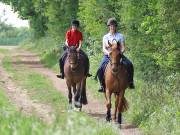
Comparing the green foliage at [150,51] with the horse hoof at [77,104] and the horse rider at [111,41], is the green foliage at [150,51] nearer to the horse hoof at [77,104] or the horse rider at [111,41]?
the horse rider at [111,41]

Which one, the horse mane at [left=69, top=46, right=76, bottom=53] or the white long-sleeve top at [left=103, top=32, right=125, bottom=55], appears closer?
the white long-sleeve top at [left=103, top=32, right=125, bottom=55]

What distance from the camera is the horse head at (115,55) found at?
1295cm

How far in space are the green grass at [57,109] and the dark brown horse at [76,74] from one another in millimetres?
513

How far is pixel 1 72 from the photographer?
1170 inches

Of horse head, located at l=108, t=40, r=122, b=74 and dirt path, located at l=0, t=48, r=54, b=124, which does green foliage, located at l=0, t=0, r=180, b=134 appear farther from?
dirt path, located at l=0, t=48, r=54, b=124

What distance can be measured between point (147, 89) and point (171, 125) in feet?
12.1

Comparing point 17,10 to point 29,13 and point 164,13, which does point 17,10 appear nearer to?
point 29,13

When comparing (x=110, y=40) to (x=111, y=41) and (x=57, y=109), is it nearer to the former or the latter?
(x=111, y=41)

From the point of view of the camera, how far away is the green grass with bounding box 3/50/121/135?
5.12 meters

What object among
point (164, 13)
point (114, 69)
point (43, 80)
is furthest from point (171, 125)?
point (43, 80)

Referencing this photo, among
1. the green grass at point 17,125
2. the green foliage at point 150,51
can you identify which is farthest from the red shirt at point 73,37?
the green grass at point 17,125

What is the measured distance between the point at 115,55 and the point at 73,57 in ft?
8.61

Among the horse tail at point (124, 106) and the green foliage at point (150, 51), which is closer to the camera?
the green foliage at point (150, 51)

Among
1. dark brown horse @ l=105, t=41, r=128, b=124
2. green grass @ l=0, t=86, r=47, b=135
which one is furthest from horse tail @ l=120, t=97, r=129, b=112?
green grass @ l=0, t=86, r=47, b=135
